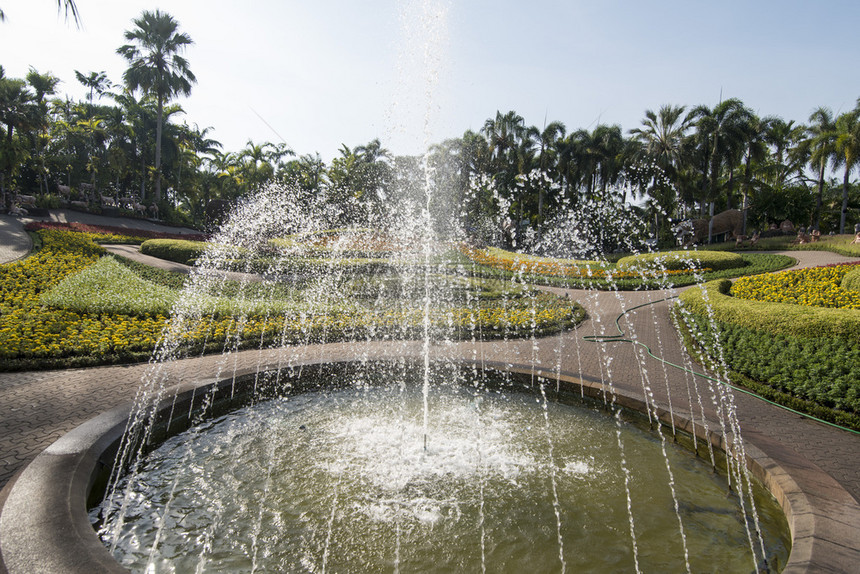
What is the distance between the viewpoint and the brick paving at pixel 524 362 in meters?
4.40

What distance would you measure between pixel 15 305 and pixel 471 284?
462 inches

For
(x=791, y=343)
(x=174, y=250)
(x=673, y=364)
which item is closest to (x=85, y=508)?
(x=673, y=364)

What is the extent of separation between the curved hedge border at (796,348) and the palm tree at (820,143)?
26.6 metres

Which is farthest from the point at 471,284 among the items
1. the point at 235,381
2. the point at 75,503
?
the point at 75,503

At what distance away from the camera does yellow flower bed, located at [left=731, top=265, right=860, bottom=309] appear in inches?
356

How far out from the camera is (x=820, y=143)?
28.7 m

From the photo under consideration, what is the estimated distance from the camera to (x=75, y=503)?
2.97m

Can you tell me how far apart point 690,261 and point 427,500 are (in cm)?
1776

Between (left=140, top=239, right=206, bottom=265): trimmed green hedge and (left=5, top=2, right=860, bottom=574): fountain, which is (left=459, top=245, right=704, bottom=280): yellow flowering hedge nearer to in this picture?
(left=5, top=2, right=860, bottom=574): fountain

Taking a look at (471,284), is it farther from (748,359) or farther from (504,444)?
(504,444)

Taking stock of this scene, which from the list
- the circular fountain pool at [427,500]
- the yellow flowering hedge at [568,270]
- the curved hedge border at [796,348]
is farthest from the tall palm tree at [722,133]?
the circular fountain pool at [427,500]

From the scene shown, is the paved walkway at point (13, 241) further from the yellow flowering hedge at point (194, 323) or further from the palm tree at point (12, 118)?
the palm tree at point (12, 118)

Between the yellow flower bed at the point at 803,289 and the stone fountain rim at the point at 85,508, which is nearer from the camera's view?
the stone fountain rim at the point at 85,508

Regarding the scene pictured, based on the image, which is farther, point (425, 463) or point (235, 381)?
point (235, 381)
